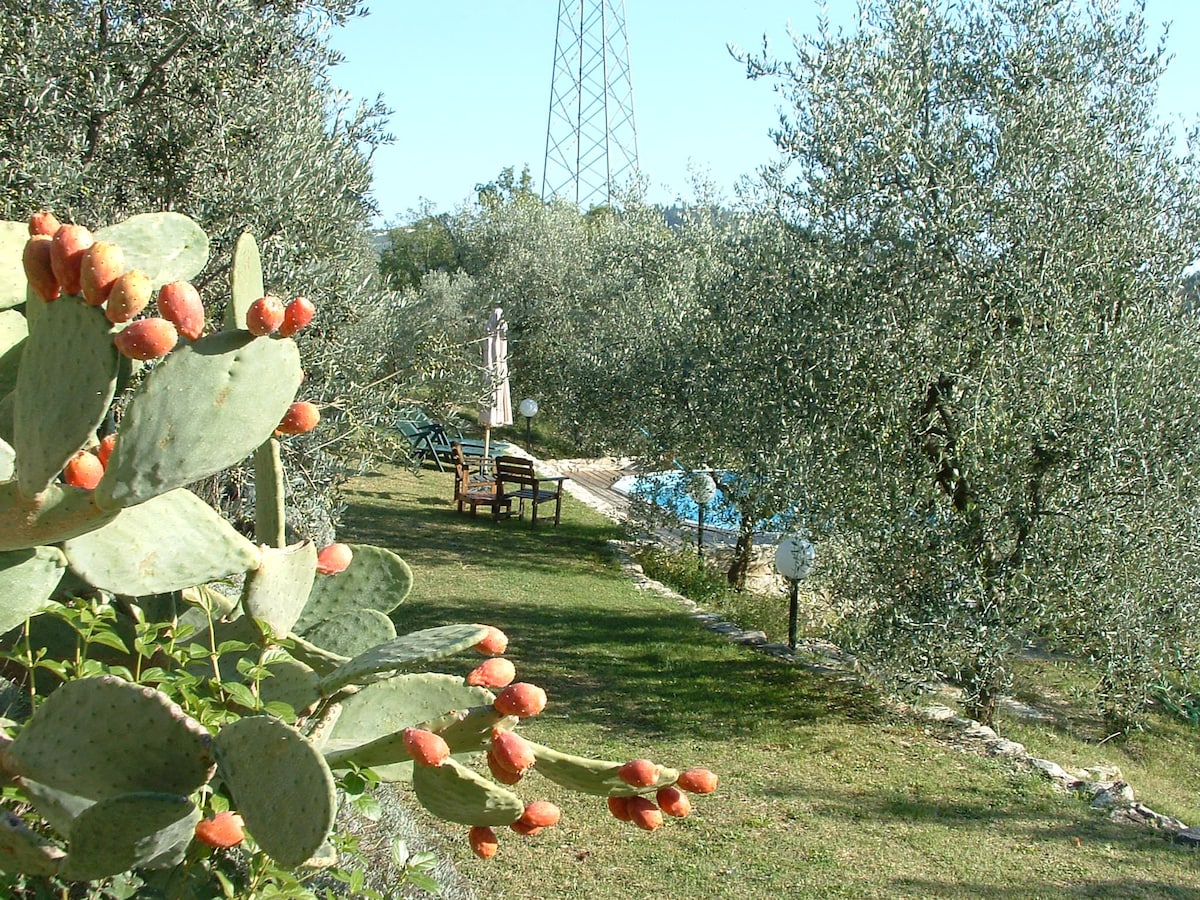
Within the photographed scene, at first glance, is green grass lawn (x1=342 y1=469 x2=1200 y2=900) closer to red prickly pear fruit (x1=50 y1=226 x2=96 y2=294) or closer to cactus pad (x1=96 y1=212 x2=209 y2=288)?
cactus pad (x1=96 y1=212 x2=209 y2=288)

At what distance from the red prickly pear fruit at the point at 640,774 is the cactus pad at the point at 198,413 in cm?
90

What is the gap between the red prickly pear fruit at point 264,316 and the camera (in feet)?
5.73

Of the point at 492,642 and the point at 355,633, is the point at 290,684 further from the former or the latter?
the point at 492,642

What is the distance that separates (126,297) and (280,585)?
0.80m

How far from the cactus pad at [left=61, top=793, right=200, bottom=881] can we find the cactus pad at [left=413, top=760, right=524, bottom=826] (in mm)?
438

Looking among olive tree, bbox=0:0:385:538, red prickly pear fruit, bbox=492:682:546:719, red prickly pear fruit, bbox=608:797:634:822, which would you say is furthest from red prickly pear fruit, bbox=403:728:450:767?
olive tree, bbox=0:0:385:538

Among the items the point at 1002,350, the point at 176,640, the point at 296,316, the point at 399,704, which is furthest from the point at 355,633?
the point at 1002,350

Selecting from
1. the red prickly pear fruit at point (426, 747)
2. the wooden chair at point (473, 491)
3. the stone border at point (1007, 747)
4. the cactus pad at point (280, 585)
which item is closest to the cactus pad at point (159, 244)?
the cactus pad at point (280, 585)

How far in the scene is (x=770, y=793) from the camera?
586cm

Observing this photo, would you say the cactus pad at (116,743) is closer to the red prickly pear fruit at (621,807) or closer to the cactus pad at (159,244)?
the red prickly pear fruit at (621,807)

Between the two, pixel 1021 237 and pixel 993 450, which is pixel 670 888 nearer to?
pixel 993 450

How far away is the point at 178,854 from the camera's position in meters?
1.93

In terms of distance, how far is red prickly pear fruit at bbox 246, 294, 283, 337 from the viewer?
175 cm

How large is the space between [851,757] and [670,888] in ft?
7.35
